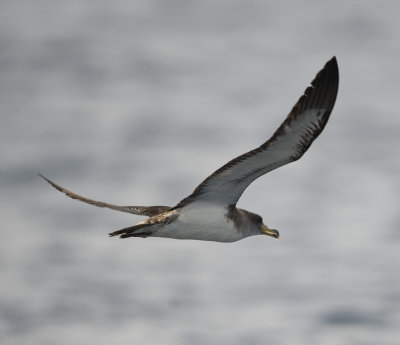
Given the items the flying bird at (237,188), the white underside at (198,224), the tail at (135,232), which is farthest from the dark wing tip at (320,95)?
the tail at (135,232)

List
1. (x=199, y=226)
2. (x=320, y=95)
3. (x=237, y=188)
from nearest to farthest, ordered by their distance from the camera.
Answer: (x=320, y=95) < (x=237, y=188) < (x=199, y=226)

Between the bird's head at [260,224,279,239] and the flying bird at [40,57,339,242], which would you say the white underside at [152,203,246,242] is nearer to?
the flying bird at [40,57,339,242]

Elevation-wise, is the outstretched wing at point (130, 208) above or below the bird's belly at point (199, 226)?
above

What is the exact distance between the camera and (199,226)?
20984 millimetres

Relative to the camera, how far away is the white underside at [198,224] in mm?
20922

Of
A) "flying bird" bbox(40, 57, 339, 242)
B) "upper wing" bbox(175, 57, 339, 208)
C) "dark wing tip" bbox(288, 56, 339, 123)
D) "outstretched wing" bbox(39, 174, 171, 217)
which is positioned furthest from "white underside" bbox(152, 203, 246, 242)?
"dark wing tip" bbox(288, 56, 339, 123)

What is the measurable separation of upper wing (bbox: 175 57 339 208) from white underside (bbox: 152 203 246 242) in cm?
41

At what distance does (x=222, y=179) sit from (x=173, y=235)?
5.22 feet

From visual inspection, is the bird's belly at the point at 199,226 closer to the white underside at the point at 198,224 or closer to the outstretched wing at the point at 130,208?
the white underside at the point at 198,224

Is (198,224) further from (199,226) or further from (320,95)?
(320,95)

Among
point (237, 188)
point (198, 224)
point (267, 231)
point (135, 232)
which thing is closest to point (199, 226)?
point (198, 224)

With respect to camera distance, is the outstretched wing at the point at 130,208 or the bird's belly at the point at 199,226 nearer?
the bird's belly at the point at 199,226

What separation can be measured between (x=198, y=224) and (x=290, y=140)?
2959 millimetres

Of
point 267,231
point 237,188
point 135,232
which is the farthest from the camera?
point 267,231
